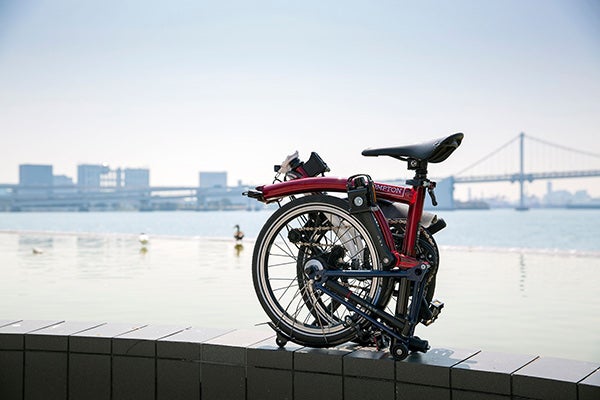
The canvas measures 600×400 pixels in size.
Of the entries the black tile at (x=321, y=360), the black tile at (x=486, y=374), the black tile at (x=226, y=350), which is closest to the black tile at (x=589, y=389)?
the black tile at (x=486, y=374)

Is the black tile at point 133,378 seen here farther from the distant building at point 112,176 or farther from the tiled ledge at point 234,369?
the distant building at point 112,176

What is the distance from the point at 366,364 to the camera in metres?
2.30

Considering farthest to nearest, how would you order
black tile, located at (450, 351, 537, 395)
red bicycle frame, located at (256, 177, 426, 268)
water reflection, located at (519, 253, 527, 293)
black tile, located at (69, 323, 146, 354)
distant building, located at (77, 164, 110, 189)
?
distant building, located at (77, 164, 110, 189), water reflection, located at (519, 253, 527, 293), black tile, located at (69, 323, 146, 354), red bicycle frame, located at (256, 177, 426, 268), black tile, located at (450, 351, 537, 395)

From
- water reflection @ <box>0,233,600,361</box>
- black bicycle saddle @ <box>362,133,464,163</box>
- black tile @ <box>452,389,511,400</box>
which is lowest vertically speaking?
water reflection @ <box>0,233,600,361</box>

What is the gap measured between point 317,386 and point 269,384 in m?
0.17

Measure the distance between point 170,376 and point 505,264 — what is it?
651cm

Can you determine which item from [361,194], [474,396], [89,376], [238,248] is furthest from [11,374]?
[238,248]

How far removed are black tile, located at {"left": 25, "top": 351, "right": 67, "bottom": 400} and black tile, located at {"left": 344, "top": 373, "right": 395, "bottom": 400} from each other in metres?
1.05

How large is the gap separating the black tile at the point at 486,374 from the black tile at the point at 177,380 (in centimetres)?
91

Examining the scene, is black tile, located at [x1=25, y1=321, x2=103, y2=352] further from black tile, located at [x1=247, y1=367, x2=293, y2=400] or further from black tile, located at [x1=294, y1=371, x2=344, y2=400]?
black tile, located at [x1=294, y1=371, x2=344, y2=400]

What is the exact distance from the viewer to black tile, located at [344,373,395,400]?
7.43 ft

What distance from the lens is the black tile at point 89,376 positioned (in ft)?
8.62

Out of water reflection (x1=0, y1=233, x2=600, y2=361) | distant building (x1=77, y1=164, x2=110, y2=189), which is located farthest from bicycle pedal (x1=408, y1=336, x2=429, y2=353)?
distant building (x1=77, y1=164, x2=110, y2=189)

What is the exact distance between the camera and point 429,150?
2.34 meters
